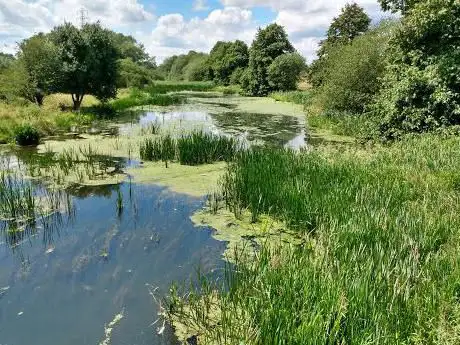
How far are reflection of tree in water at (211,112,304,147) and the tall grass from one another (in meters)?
3.62

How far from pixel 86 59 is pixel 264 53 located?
1264 inches

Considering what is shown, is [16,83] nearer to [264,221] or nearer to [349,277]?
[264,221]

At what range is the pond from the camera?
4867 millimetres

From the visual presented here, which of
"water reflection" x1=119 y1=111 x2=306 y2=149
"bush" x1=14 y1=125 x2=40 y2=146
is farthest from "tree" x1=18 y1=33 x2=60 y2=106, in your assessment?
"bush" x1=14 y1=125 x2=40 y2=146

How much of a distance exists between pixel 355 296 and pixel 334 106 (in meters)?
20.9

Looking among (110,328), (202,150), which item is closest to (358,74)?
(202,150)

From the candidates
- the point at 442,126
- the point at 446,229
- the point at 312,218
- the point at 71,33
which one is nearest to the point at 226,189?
the point at 312,218

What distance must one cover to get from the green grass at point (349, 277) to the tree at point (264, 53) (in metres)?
45.1

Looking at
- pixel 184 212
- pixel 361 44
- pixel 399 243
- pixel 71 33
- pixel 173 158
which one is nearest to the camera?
pixel 399 243

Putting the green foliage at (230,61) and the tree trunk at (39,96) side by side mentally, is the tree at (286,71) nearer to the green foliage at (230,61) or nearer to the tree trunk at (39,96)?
the green foliage at (230,61)

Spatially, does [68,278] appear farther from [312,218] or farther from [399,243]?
[399,243]

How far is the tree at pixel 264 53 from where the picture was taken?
2029 inches

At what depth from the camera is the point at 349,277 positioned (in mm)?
4090

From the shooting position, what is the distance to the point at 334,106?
77.2 ft
